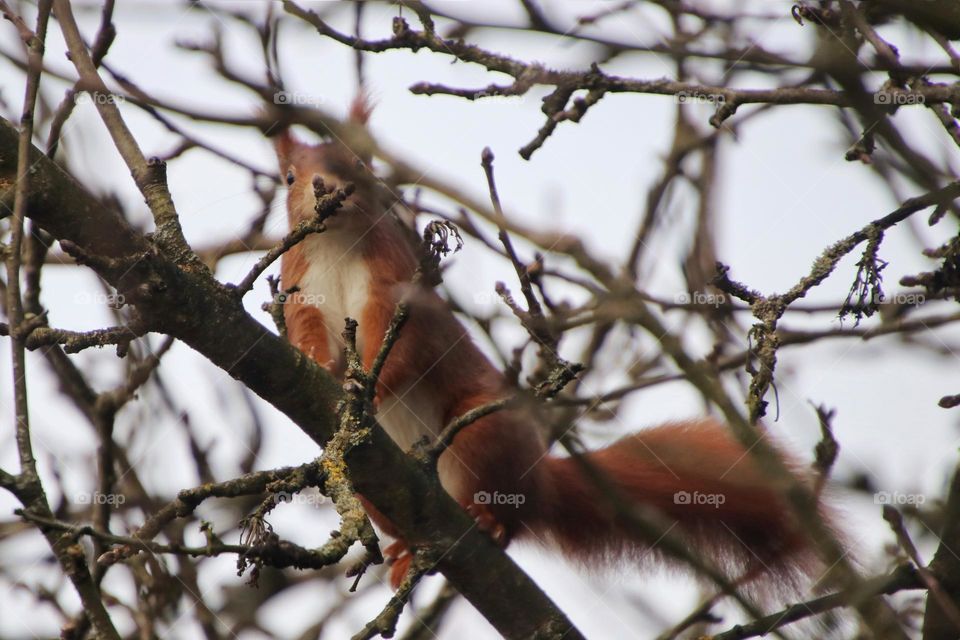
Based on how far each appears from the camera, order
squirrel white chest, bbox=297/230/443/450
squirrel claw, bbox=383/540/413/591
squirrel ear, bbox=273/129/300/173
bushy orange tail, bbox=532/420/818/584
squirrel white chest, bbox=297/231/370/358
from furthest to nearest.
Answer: squirrel ear, bbox=273/129/300/173, squirrel white chest, bbox=297/231/370/358, squirrel white chest, bbox=297/230/443/450, squirrel claw, bbox=383/540/413/591, bushy orange tail, bbox=532/420/818/584

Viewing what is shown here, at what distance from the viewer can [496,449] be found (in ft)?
12.8

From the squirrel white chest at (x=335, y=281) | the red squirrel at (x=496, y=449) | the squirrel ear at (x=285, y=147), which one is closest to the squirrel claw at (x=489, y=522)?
the red squirrel at (x=496, y=449)

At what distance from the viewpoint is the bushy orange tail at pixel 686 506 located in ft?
12.0

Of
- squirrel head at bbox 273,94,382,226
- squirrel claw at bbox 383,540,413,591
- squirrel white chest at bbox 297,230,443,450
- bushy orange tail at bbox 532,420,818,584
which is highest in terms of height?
squirrel head at bbox 273,94,382,226

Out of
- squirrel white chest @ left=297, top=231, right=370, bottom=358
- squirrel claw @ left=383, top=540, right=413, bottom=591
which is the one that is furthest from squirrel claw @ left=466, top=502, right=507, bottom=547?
squirrel white chest @ left=297, top=231, right=370, bottom=358

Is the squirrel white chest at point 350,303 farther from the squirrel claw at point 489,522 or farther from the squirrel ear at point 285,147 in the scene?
the squirrel ear at point 285,147

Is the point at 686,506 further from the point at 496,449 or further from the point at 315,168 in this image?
the point at 315,168

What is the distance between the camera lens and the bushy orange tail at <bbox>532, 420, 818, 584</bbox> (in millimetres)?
3664

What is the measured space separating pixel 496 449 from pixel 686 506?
0.78 meters

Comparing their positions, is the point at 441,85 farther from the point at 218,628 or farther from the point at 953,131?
the point at 218,628

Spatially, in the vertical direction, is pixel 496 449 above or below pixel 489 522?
above

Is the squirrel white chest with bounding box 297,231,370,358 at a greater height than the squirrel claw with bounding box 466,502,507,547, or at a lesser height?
greater

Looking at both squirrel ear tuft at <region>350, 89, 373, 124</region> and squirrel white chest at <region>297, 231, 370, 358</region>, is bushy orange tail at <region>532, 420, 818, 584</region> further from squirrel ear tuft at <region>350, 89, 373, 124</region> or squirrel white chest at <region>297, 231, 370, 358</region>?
squirrel ear tuft at <region>350, 89, 373, 124</region>

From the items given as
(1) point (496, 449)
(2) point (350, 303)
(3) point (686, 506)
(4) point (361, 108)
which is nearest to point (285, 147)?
(4) point (361, 108)
